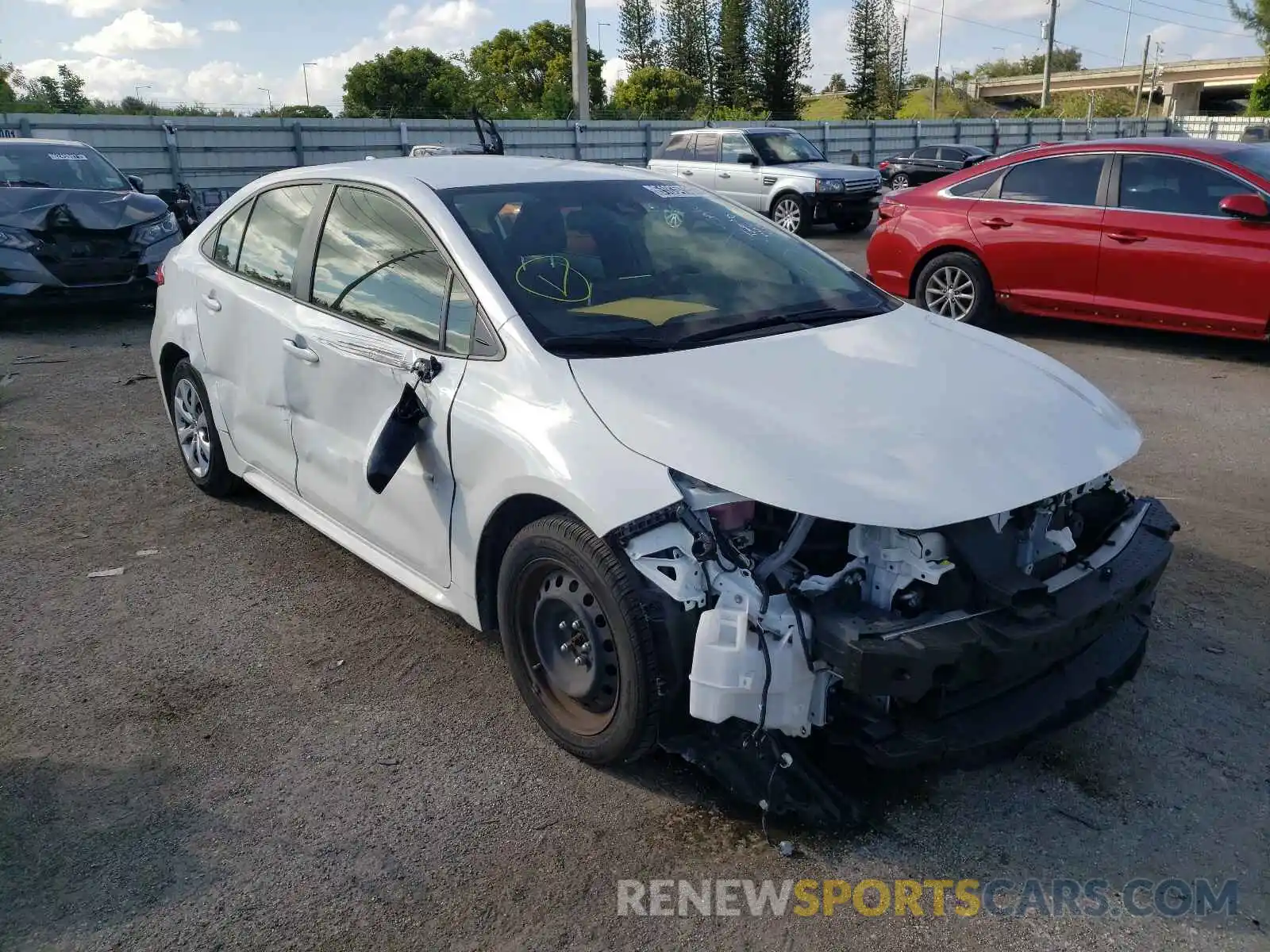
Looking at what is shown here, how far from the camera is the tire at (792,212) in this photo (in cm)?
1684

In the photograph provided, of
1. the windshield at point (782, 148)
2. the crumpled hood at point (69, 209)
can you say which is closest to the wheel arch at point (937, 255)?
the crumpled hood at point (69, 209)

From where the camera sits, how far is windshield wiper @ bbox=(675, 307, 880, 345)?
3.45 metres

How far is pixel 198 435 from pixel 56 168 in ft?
23.4

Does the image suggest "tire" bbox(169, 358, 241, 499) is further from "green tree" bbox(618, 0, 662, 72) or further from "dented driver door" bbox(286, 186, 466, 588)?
"green tree" bbox(618, 0, 662, 72)

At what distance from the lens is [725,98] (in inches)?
2559

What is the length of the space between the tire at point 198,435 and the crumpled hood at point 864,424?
2755mm

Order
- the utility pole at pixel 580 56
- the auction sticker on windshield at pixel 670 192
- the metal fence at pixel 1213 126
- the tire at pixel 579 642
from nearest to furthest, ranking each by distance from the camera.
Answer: the tire at pixel 579 642 < the auction sticker on windshield at pixel 670 192 < the utility pole at pixel 580 56 < the metal fence at pixel 1213 126

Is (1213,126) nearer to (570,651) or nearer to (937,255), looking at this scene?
(937,255)

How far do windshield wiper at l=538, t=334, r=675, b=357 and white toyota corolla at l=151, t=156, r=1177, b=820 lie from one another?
2 cm

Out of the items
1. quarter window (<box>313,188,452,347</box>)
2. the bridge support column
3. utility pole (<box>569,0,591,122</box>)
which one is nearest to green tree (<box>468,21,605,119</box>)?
utility pole (<box>569,0,591,122</box>)

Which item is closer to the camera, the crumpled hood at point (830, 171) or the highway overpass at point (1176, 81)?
the crumpled hood at point (830, 171)

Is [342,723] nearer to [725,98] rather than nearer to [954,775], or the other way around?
[954,775]

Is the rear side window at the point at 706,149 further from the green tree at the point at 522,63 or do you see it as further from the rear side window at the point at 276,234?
the green tree at the point at 522,63

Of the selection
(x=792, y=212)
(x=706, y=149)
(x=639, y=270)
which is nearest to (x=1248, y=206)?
(x=639, y=270)
